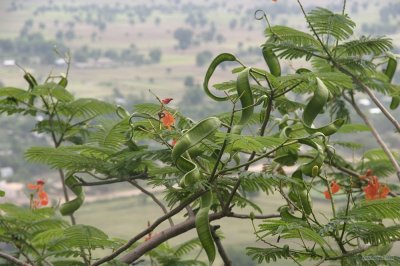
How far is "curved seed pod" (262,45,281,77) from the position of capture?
174 centimetres

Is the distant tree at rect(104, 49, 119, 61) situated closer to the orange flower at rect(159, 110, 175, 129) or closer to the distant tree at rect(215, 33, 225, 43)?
the distant tree at rect(215, 33, 225, 43)

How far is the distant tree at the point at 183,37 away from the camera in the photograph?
54594 mm

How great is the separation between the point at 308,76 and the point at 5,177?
20513mm

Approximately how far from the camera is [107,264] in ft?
5.83

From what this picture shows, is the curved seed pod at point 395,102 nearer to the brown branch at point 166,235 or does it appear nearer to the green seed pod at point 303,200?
the green seed pod at point 303,200

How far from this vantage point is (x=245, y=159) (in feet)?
7.33

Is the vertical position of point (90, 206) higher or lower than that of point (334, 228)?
higher

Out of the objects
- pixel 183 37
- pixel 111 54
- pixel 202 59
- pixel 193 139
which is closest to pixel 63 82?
pixel 193 139

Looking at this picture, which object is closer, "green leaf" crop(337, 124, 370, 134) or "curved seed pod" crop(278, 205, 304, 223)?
"curved seed pod" crop(278, 205, 304, 223)

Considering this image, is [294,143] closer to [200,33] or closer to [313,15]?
[313,15]

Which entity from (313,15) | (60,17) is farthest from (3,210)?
(60,17)

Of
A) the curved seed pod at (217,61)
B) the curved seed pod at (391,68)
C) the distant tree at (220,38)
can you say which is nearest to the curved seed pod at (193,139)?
the curved seed pod at (217,61)

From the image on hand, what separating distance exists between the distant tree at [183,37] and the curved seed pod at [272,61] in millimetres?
52377

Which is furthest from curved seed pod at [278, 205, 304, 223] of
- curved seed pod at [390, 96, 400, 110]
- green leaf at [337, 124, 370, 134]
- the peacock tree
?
green leaf at [337, 124, 370, 134]
